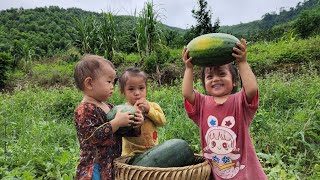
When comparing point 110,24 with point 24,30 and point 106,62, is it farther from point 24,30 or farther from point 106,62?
point 24,30

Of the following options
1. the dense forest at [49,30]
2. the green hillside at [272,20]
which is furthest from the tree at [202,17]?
the green hillside at [272,20]

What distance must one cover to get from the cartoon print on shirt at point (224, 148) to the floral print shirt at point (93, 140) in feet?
2.20

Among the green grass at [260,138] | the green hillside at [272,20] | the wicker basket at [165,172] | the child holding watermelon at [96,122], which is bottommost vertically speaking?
the green grass at [260,138]

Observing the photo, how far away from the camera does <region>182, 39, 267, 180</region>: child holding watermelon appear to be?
8.04ft

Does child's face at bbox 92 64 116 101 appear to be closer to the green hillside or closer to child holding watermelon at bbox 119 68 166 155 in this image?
child holding watermelon at bbox 119 68 166 155

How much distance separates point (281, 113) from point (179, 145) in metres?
3.71

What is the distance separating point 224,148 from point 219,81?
45 centimetres

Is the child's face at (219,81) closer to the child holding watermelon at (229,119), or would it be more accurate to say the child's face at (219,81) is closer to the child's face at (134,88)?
the child holding watermelon at (229,119)

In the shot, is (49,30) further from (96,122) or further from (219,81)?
(219,81)

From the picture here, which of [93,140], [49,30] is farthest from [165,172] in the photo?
[49,30]

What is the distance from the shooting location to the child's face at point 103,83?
8.76ft

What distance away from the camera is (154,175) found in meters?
2.33

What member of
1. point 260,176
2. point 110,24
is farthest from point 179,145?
point 110,24

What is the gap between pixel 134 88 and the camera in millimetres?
2936
